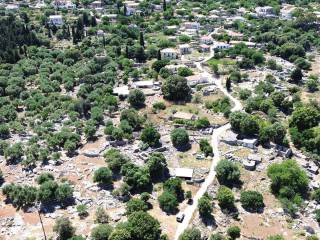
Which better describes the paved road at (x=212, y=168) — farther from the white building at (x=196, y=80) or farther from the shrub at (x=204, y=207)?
the white building at (x=196, y=80)

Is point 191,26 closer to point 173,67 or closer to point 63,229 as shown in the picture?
point 173,67

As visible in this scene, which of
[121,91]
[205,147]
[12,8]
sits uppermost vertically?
[12,8]

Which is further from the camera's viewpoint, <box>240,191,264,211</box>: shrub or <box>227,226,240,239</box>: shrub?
<box>240,191,264,211</box>: shrub

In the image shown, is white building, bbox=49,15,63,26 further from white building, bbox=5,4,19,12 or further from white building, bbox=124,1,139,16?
white building, bbox=124,1,139,16

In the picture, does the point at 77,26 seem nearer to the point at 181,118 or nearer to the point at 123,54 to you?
the point at 123,54

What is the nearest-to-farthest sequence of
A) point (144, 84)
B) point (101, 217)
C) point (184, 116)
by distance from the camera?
point (101, 217) < point (184, 116) < point (144, 84)

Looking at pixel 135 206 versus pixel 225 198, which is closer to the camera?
pixel 135 206

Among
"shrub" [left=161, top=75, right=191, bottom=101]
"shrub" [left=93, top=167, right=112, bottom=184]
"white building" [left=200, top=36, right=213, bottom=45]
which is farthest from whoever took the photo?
"white building" [left=200, top=36, right=213, bottom=45]

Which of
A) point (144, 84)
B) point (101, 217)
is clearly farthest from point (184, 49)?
point (101, 217)

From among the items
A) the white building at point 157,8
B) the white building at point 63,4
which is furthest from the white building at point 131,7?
the white building at point 63,4

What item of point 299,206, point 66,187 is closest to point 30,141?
point 66,187

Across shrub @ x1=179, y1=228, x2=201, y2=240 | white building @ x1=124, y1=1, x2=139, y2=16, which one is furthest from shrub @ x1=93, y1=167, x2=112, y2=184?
white building @ x1=124, y1=1, x2=139, y2=16
